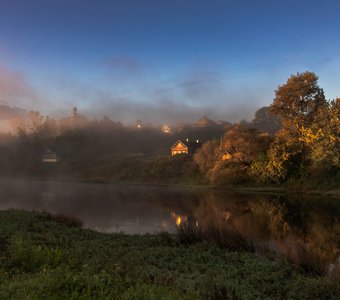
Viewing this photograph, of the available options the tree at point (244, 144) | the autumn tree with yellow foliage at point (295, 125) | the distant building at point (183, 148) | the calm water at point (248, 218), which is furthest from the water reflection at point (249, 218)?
the distant building at point (183, 148)

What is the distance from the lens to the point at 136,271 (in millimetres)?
12297

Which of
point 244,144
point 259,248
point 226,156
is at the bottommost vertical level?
point 259,248

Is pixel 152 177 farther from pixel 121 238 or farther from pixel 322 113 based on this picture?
pixel 121 238

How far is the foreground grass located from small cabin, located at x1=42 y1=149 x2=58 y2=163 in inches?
5513

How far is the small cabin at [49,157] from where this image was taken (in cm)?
15950

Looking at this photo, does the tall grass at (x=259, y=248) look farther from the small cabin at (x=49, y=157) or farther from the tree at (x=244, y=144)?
the small cabin at (x=49, y=157)

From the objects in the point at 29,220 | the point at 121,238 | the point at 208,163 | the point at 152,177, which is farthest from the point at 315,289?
the point at 152,177

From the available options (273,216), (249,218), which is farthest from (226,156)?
(249,218)

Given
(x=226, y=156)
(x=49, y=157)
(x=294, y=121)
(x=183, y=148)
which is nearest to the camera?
(x=294, y=121)

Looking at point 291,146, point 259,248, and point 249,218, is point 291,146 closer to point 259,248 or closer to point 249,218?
point 249,218

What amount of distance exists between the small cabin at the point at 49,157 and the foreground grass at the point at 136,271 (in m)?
140

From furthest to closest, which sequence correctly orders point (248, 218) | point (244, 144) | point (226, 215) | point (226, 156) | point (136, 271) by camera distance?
point (226, 156) < point (244, 144) < point (226, 215) < point (248, 218) < point (136, 271)

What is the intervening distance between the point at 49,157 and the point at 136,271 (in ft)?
522

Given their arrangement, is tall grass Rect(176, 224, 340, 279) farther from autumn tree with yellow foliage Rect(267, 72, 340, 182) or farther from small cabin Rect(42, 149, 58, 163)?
small cabin Rect(42, 149, 58, 163)
